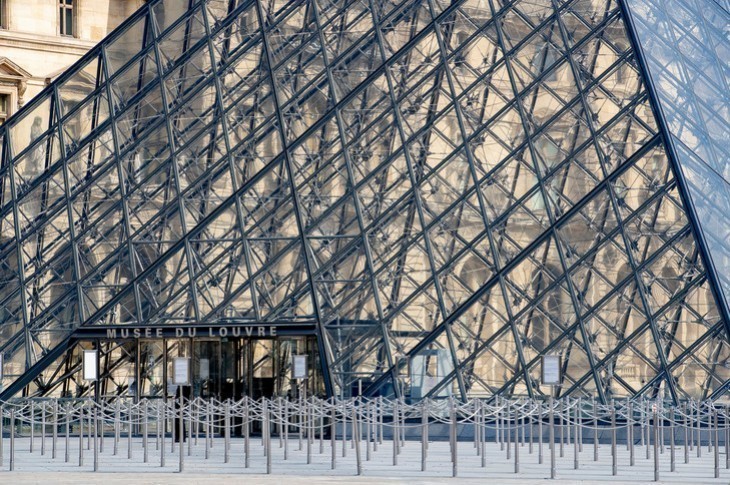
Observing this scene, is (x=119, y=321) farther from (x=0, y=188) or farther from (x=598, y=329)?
(x=598, y=329)

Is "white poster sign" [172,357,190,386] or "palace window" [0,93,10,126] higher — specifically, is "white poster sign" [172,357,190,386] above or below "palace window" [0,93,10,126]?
below

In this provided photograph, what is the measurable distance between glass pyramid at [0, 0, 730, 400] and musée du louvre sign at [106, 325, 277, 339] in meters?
0.28

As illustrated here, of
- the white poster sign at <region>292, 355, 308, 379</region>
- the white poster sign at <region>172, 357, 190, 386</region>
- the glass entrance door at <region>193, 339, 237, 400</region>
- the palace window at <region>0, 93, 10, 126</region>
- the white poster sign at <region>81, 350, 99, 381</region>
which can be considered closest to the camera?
the white poster sign at <region>172, 357, 190, 386</region>

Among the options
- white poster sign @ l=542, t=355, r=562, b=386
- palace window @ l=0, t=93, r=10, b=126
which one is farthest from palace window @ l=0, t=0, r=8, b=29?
white poster sign @ l=542, t=355, r=562, b=386

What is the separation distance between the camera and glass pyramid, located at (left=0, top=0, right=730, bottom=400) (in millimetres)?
29734

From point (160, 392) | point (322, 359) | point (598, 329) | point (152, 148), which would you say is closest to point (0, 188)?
point (152, 148)

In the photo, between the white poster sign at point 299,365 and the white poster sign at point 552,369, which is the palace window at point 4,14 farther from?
the white poster sign at point 552,369

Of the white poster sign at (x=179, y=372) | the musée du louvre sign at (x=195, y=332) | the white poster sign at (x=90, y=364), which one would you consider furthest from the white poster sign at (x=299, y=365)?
Answer: the white poster sign at (x=179, y=372)

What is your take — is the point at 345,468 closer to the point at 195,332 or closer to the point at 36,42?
the point at 195,332

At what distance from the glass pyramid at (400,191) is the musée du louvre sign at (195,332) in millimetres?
285

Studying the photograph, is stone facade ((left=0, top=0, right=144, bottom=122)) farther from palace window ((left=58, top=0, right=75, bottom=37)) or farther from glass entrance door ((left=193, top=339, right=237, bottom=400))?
glass entrance door ((left=193, top=339, right=237, bottom=400))

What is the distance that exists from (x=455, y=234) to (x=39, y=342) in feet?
31.2

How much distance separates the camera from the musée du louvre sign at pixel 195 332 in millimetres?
32688

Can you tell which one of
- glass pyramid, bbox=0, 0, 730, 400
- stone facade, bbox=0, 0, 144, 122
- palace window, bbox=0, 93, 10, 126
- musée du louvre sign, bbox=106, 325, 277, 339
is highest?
stone facade, bbox=0, 0, 144, 122
